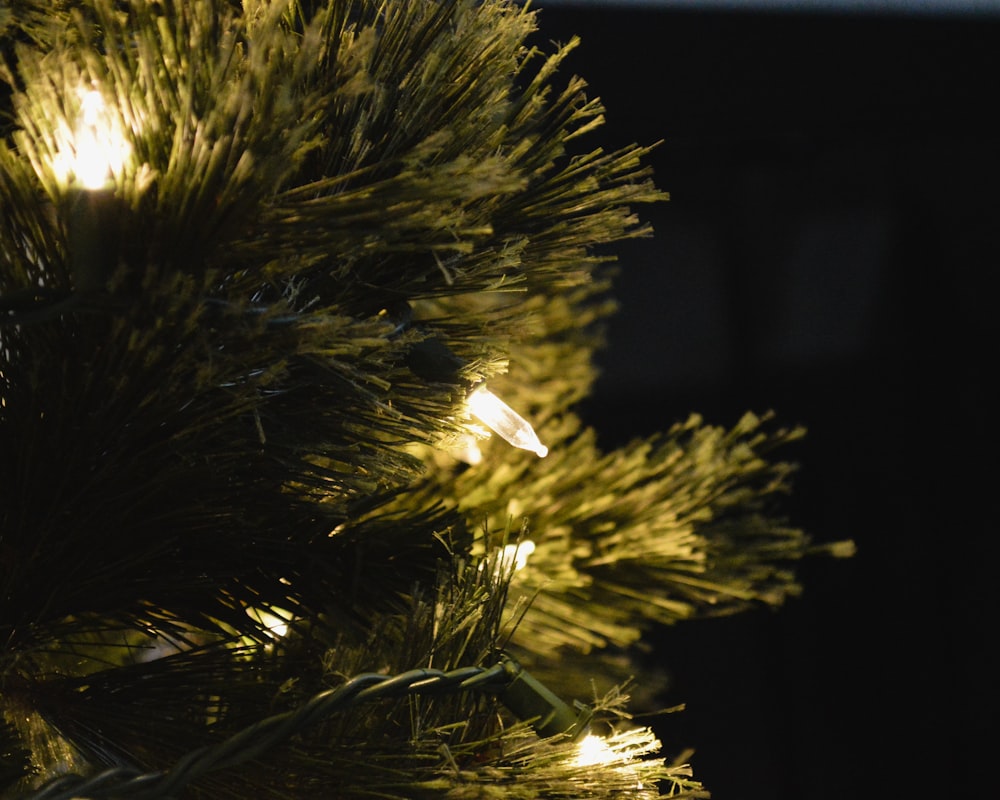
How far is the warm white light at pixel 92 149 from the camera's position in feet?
0.78

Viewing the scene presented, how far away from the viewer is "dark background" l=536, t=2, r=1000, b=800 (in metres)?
0.92

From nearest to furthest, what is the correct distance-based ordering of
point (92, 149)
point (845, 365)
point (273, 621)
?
1. point (92, 149)
2. point (273, 621)
3. point (845, 365)

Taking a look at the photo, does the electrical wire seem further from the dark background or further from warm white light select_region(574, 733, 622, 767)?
the dark background

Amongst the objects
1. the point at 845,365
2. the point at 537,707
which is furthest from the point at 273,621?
the point at 845,365

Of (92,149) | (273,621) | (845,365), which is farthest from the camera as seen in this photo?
(845,365)

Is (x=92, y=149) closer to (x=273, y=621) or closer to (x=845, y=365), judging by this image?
(x=273, y=621)

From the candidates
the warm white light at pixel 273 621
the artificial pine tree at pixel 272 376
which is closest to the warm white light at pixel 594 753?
the artificial pine tree at pixel 272 376

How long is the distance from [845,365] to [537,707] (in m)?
0.77

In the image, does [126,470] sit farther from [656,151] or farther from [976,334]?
[976,334]

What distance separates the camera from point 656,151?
96 cm

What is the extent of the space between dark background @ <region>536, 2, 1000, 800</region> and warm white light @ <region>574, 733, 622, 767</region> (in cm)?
68

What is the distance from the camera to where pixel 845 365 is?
998 millimetres

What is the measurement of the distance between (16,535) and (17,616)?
26 millimetres

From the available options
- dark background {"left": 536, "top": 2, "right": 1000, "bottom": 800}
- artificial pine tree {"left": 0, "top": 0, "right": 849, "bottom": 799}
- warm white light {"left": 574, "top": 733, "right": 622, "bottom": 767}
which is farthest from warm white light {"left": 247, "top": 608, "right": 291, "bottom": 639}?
dark background {"left": 536, "top": 2, "right": 1000, "bottom": 800}
